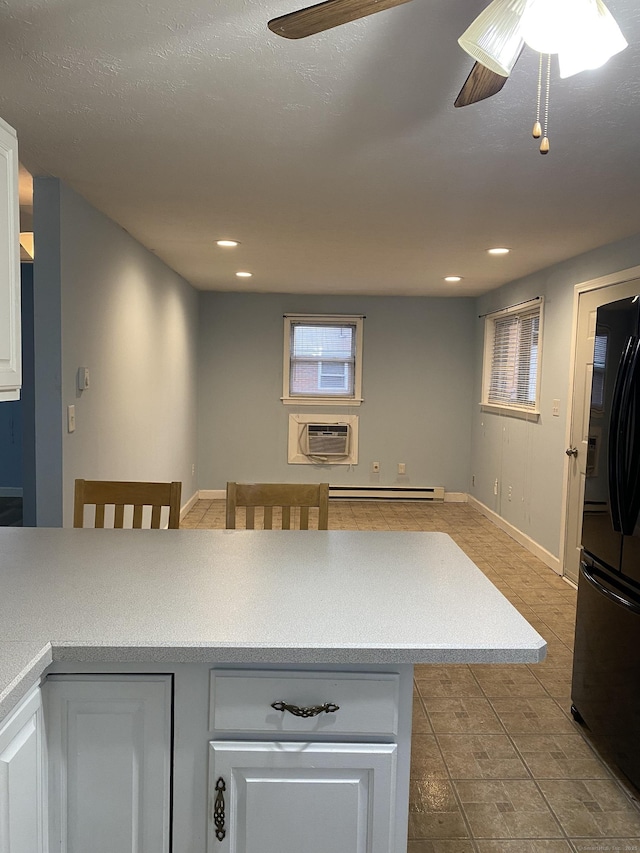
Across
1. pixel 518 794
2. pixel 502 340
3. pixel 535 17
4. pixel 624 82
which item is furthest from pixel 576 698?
pixel 502 340

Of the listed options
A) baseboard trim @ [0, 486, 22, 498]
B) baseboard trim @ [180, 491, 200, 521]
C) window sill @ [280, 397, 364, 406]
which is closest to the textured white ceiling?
baseboard trim @ [180, 491, 200, 521]

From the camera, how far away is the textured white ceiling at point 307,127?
1.59 metres

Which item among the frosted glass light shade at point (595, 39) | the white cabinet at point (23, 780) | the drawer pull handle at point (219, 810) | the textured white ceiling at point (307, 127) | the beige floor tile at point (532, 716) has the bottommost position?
the beige floor tile at point (532, 716)

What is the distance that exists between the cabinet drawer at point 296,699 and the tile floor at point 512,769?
92 cm

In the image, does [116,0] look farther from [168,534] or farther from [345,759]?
[345,759]

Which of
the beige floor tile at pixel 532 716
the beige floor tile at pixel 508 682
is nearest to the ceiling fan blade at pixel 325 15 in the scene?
the beige floor tile at pixel 532 716

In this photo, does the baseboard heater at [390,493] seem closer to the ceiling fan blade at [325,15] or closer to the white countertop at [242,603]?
the white countertop at [242,603]

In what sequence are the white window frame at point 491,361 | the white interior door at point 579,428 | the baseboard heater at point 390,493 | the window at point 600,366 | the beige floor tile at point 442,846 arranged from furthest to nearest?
the baseboard heater at point 390,493, the white window frame at point 491,361, the white interior door at point 579,428, the window at point 600,366, the beige floor tile at point 442,846

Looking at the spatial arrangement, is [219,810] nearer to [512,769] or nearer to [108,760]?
[108,760]

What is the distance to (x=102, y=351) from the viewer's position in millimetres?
3566

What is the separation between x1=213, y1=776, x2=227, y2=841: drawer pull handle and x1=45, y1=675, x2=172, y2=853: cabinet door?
0.33 ft

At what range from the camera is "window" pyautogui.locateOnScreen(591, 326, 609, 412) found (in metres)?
2.47

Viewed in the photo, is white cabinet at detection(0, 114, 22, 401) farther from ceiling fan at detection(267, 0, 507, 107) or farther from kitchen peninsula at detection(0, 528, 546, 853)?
ceiling fan at detection(267, 0, 507, 107)

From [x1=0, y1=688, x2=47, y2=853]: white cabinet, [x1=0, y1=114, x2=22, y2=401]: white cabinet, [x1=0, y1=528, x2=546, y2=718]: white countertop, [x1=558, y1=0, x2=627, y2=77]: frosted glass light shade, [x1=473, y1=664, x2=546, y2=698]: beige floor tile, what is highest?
[x1=558, y1=0, x2=627, y2=77]: frosted glass light shade
